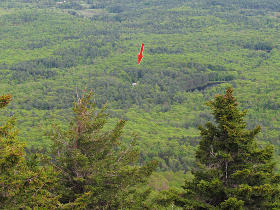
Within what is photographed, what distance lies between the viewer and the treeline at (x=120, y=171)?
45.3 feet

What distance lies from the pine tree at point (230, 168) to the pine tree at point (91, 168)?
3837 mm

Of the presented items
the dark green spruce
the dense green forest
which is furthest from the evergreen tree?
the dense green forest

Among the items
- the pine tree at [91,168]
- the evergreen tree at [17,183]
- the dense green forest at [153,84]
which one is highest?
the evergreen tree at [17,183]

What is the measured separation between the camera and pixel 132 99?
13225 centimetres

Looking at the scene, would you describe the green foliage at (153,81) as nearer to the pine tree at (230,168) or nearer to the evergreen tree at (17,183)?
the pine tree at (230,168)

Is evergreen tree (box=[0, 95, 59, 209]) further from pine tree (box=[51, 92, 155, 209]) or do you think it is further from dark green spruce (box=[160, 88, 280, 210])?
dark green spruce (box=[160, 88, 280, 210])

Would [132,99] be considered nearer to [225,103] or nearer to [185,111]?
[185,111]

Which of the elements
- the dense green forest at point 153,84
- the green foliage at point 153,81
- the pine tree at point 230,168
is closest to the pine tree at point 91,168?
the pine tree at point 230,168

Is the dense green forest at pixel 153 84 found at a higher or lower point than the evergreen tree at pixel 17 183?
lower

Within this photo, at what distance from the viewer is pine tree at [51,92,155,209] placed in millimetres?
18047

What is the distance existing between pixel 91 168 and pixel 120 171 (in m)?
1.76

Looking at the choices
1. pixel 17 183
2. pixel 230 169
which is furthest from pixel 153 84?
pixel 17 183

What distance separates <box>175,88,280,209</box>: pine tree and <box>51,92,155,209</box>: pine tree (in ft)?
12.6

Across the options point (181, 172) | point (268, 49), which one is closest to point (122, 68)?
point (268, 49)
